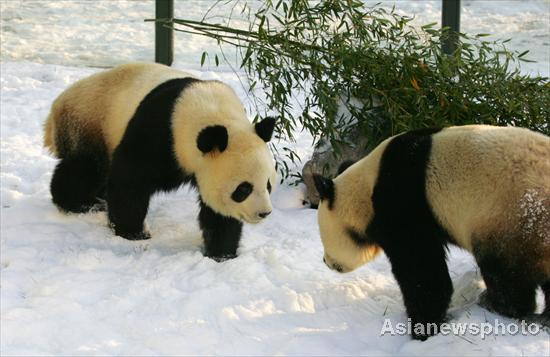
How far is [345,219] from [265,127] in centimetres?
84

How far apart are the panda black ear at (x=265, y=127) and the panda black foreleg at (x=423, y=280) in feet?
3.86

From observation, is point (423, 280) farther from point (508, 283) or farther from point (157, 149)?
point (157, 149)

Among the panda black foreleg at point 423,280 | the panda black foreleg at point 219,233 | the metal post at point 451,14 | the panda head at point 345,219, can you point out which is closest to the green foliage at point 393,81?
the panda black foreleg at point 219,233

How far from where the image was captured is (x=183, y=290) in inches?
170

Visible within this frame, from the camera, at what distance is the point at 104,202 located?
18.6 feet

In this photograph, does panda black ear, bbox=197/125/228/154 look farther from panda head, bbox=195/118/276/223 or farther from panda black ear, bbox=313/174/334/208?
panda black ear, bbox=313/174/334/208

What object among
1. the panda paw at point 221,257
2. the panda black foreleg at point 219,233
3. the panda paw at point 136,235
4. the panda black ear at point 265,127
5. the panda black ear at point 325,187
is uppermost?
the panda black ear at point 265,127

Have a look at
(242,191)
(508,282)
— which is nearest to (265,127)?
(242,191)

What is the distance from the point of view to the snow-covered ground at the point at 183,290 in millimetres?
3693

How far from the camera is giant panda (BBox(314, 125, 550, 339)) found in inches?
131

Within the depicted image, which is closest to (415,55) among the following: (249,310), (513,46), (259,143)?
(259,143)

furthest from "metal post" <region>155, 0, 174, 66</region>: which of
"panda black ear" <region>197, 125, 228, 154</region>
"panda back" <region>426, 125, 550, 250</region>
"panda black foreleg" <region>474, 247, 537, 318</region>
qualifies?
"panda black foreleg" <region>474, 247, 537, 318</region>

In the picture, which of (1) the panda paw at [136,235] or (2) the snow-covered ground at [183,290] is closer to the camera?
(2) the snow-covered ground at [183,290]

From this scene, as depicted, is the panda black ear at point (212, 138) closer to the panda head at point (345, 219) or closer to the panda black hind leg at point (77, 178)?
the panda head at point (345, 219)
